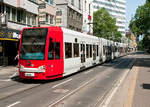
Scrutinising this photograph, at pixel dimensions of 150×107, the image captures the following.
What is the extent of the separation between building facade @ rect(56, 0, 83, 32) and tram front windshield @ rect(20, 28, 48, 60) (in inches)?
→ 753

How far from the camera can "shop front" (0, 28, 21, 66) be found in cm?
2083

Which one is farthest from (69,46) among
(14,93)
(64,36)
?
(14,93)

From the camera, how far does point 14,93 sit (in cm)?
931

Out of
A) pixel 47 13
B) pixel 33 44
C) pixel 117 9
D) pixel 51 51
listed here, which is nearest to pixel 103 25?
pixel 47 13

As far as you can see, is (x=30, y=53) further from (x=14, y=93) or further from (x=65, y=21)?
(x=65, y=21)

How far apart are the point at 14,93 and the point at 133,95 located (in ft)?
17.1

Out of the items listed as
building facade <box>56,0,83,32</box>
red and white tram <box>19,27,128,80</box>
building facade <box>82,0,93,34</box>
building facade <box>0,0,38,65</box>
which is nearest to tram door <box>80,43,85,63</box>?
red and white tram <box>19,27,128,80</box>

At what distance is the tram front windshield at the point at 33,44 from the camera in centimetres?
1146

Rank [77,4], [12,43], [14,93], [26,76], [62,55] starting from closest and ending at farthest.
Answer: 1. [14,93]
2. [26,76]
3. [62,55]
4. [12,43]
5. [77,4]

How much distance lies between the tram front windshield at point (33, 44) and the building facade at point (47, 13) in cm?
1527

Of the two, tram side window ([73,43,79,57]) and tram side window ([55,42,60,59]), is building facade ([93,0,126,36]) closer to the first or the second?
tram side window ([73,43,79,57])

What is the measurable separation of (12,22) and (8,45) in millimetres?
2735

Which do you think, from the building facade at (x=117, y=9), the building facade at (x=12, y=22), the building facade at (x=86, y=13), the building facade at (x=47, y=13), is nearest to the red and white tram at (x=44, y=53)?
the building facade at (x=12, y=22)

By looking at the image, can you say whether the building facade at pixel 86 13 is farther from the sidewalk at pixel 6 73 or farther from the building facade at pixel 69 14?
the sidewalk at pixel 6 73
